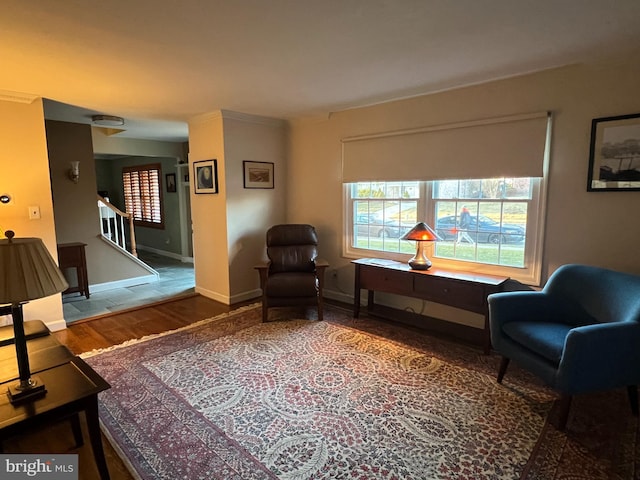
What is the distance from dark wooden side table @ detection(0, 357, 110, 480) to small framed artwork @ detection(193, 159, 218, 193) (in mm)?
2853

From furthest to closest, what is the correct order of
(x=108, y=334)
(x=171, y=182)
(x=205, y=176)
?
(x=171, y=182), (x=205, y=176), (x=108, y=334)

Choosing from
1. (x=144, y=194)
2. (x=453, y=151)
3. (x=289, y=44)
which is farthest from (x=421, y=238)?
(x=144, y=194)

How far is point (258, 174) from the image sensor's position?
452cm

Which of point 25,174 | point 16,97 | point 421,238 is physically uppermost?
point 16,97

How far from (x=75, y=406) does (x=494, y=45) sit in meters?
3.03

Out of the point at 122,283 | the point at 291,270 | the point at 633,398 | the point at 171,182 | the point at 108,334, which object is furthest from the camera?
the point at 171,182

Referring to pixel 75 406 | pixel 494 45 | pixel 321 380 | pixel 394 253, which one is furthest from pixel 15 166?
pixel 494 45

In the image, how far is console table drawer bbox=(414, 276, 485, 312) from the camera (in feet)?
9.75

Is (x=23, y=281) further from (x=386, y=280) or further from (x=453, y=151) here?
(x=453, y=151)

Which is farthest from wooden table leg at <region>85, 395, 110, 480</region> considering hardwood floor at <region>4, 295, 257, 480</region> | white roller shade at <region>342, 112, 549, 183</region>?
white roller shade at <region>342, 112, 549, 183</region>

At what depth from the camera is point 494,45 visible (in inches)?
Result: 91.1

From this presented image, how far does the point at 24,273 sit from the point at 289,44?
1897 mm

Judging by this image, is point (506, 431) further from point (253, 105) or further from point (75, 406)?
point (253, 105)

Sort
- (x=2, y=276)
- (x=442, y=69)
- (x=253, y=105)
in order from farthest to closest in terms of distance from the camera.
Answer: (x=253, y=105), (x=442, y=69), (x=2, y=276)
